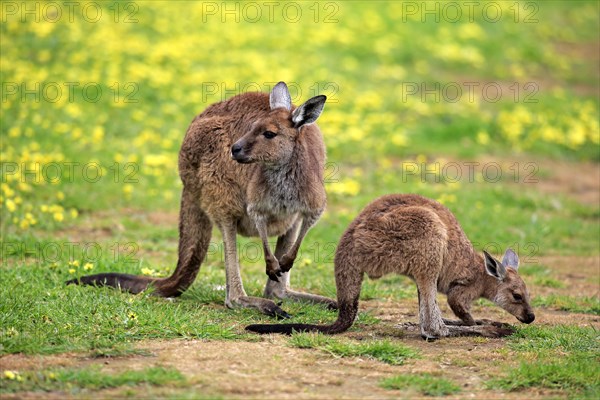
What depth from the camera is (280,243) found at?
23.0ft

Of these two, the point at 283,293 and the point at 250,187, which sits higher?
the point at 250,187

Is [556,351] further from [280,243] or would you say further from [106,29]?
[106,29]

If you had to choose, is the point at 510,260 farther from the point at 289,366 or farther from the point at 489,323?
the point at 289,366

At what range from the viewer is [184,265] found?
6859 mm

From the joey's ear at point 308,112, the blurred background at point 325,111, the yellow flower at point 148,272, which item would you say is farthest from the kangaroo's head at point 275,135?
the blurred background at point 325,111

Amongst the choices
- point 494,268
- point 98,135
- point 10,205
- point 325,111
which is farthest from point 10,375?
point 325,111

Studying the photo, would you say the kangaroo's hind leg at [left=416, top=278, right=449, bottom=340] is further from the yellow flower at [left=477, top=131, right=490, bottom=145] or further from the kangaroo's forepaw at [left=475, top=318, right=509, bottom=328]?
the yellow flower at [left=477, top=131, right=490, bottom=145]

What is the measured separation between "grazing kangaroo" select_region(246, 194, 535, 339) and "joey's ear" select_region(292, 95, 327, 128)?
78cm

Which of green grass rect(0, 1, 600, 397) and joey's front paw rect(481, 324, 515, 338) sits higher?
green grass rect(0, 1, 600, 397)

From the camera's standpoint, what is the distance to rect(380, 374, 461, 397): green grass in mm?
4984

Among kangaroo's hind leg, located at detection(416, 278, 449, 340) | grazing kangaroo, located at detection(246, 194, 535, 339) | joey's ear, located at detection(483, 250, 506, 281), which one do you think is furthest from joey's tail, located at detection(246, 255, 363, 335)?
joey's ear, located at detection(483, 250, 506, 281)

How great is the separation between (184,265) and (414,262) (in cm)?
190

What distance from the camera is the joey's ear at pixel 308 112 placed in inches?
249

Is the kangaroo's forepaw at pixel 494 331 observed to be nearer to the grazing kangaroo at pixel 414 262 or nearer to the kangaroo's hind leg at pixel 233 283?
the grazing kangaroo at pixel 414 262
